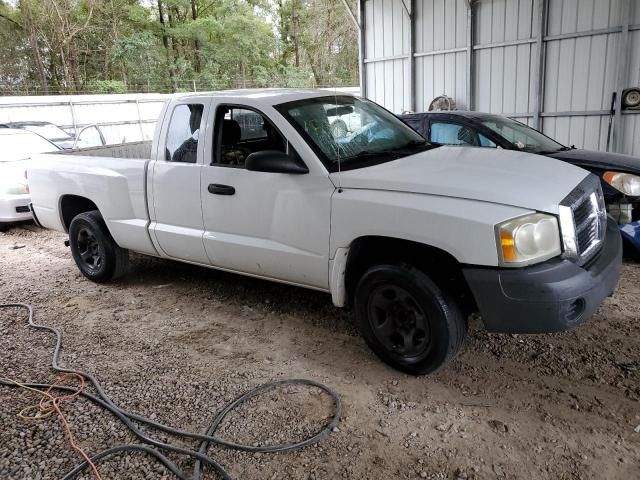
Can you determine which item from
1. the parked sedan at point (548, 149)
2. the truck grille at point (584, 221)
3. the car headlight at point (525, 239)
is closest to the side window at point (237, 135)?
the car headlight at point (525, 239)

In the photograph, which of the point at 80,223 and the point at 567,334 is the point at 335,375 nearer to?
the point at 567,334

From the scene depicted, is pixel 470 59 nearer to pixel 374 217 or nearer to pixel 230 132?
pixel 230 132

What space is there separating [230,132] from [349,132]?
0.96 m

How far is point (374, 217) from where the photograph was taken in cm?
327

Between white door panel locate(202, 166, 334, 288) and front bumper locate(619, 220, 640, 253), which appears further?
front bumper locate(619, 220, 640, 253)

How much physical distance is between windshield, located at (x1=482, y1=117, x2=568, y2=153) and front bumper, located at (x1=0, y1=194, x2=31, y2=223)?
6.75 m

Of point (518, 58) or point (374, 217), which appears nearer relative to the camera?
point (374, 217)

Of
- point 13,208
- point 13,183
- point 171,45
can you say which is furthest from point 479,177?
point 171,45

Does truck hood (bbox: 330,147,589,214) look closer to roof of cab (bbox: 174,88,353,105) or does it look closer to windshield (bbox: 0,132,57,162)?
roof of cab (bbox: 174,88,353,105)

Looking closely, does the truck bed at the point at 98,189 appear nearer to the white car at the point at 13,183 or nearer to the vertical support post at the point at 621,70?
the white car at the point at 13,183

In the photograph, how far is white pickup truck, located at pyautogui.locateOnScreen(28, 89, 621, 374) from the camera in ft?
9.54

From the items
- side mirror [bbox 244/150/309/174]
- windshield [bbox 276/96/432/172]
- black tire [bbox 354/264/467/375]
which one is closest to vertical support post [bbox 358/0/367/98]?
windshield [bbox 276/96/432/172]

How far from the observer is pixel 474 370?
11.5 feet

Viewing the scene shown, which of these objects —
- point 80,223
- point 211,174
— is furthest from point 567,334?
point 80,223
